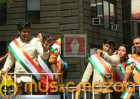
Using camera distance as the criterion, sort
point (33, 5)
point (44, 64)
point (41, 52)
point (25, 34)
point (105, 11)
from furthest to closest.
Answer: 1. point (105, 11)
2. point (33, 5)
3. point (44, 64)
4. point (25, 34)
5. point (41, 52)

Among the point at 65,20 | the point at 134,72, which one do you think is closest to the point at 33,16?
the point at 65,20

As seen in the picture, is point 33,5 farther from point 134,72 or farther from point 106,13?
point 134,72

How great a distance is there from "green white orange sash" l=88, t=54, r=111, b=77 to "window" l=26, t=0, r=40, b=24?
1520 centimetres

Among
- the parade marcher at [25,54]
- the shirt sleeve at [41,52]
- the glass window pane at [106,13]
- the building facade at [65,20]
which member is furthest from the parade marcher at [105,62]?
the glass window pane at [106,13]

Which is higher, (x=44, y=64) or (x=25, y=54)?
(x=25, y=54)

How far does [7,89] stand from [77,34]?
1407cm

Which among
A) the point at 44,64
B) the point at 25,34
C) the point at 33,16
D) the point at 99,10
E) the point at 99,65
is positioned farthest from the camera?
the point at 99,10

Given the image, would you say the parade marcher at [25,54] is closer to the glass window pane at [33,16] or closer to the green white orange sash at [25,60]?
the green white orange sash at [25,60]

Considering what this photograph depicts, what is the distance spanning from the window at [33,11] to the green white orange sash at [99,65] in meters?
15.2

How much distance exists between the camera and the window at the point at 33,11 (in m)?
23.4

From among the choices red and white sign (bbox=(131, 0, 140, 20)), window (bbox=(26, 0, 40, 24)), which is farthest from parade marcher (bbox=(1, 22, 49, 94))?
window (bbox=(26, 0, 40, 24))

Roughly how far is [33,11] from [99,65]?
51.0ft

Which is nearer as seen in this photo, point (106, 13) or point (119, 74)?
point (119, 74)

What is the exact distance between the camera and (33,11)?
924 inches
